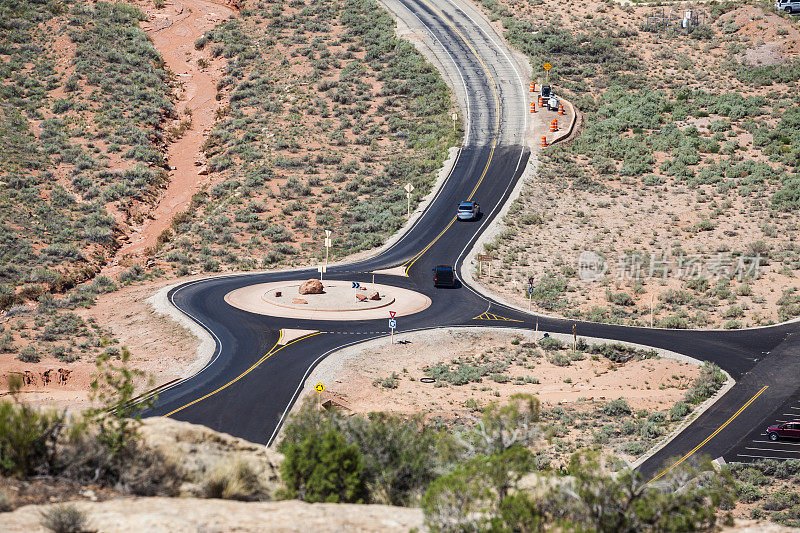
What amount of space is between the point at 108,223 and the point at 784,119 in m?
60.9

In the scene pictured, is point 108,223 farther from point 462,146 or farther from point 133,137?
point 462,146

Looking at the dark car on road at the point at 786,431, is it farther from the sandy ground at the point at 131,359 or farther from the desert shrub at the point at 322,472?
the sandy ground at the point at 131,359

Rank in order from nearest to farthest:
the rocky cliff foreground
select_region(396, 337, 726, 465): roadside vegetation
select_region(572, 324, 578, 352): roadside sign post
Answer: the rocky cliff foreground → select_region(396, 337, 726, 465): roadside vegetation → select_region(572, 324, 578, 352): roadside sign post

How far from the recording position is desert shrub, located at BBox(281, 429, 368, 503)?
57.4 feet

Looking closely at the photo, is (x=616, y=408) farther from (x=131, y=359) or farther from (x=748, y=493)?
(x=131, y=359)

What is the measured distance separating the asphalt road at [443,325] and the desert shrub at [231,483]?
16.2 m

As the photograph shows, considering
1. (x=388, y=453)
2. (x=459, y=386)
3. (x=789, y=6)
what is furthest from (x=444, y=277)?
(x=789, y=6)

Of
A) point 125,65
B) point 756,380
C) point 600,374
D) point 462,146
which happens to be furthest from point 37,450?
point 125,65

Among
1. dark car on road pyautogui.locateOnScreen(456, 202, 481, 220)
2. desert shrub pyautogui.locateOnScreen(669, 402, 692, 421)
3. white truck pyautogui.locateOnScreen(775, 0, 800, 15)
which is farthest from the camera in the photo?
white truck pyautogui.locateOnScreen(775, 0, 800, 15)

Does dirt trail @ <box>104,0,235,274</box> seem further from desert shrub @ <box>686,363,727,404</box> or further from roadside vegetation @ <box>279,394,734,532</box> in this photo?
roadside vegetation @ <box>279,394,734,532</box>

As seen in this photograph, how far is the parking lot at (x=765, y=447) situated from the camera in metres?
33.5

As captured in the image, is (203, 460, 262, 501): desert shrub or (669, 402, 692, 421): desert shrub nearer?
(203, 460, 262, 501): desert shrub

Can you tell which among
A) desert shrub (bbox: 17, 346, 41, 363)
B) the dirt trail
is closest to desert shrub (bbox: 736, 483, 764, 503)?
desert shrub (bbox: 17, 346, 41, 363)

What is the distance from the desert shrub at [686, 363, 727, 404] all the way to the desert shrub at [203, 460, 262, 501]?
90.9ft
